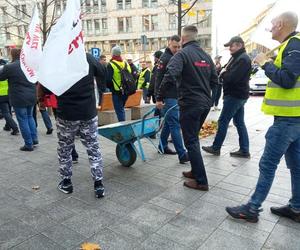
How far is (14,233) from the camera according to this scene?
3.18 meters

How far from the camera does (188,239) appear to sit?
3033mm

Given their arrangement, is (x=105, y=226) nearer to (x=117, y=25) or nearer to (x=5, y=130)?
(x=5, y=130)

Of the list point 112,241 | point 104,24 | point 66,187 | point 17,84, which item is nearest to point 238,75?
point 66,187

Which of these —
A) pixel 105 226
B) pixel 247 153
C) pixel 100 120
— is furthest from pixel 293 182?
pixel 100 120

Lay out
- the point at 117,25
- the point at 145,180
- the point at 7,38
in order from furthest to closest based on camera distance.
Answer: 1. the point at 7,38
2. the point at 117,25
3. the point at 145,180

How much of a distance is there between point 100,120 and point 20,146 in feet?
8.93

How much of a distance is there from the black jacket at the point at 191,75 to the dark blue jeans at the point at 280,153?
1.23 meters

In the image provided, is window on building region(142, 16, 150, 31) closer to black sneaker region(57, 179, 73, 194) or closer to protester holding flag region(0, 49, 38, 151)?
protester holding flag region(0, 49, 38, 151)

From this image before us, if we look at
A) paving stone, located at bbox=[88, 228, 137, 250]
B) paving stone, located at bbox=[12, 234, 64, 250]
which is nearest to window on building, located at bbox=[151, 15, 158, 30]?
paving stone, located at bbox=[88, 228, 137, 250]

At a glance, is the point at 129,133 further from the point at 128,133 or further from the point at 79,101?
the point at 79,101

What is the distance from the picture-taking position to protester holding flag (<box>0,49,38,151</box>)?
6.12m

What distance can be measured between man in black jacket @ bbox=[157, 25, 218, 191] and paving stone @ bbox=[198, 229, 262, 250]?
1138 mm

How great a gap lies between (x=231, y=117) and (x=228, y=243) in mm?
3035

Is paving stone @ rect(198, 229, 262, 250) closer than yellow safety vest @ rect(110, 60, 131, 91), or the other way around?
paving stone @ rect(198, 229, 262, 250)
